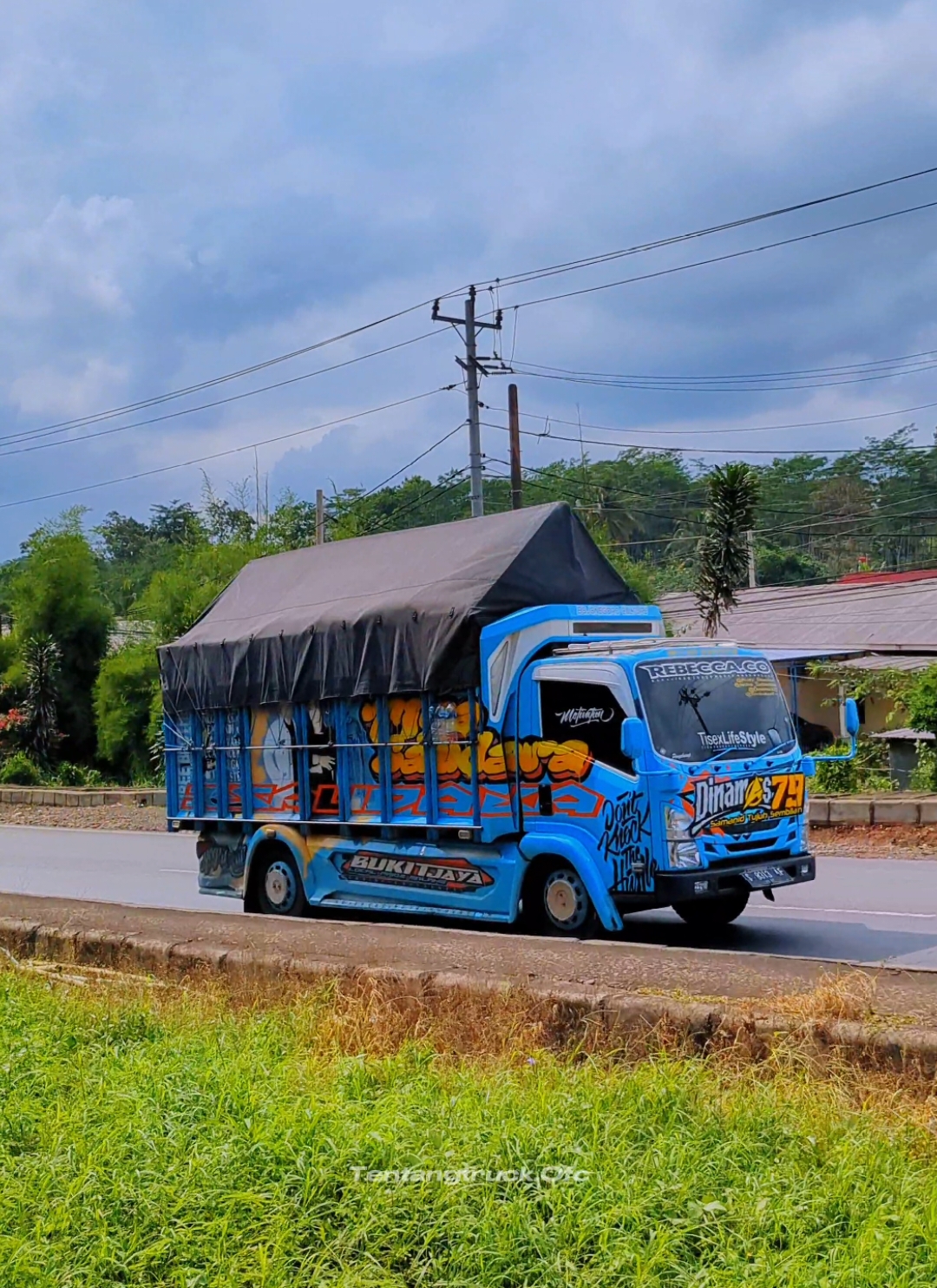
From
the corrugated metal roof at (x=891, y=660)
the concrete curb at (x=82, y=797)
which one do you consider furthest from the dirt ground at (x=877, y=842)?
the concrete curb at (x=82, y=797)

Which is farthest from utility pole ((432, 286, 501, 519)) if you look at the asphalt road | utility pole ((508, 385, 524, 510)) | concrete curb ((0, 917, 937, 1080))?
concrete curb ((0, 917, 937, 1080))

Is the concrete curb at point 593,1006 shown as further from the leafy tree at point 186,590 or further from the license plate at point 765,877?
the leafy tree at point 186,590

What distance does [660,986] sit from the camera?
6008mm

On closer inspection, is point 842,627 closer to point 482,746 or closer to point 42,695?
point 42,695

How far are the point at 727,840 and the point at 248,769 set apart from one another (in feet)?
16.4

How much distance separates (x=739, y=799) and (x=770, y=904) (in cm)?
309

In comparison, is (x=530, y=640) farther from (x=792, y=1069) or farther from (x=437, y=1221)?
(x=437, y=1221)

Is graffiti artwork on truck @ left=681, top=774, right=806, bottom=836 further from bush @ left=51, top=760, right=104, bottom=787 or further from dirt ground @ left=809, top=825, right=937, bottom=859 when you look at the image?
bush @ left=51, top=760, right=104, bottom=787

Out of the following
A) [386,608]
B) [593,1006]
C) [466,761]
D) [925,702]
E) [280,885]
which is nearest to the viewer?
[593,1006]

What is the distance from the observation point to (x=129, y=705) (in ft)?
101

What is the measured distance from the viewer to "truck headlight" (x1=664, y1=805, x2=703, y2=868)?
29.0 ft

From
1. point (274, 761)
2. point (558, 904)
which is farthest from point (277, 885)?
point (558, 904)

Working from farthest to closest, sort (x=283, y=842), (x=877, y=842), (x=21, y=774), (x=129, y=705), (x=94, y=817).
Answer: (x=21, y=774)
(x=129, y=705)
(x=94, y=817)
(x=877, y=842)
(x=283, y=842)

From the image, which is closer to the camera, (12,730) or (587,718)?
(587,718)
